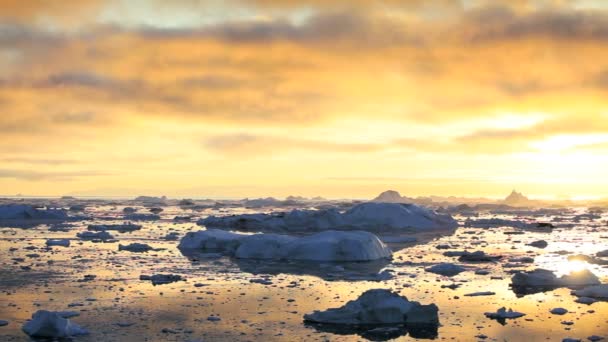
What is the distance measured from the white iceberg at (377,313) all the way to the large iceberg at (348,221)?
28393 millimetres

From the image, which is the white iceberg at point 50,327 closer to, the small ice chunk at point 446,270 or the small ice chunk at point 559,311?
the small ice chunk at point 559,311

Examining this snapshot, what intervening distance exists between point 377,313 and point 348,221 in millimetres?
29737

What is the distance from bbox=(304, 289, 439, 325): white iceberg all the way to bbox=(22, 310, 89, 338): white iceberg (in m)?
3.91

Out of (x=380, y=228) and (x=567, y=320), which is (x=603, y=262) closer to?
(x=567, y=320)

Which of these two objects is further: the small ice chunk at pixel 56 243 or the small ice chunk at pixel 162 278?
the small ice chunk at pixel 56 243

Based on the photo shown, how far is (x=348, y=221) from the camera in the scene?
4050cm

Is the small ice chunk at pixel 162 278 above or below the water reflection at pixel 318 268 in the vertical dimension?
above

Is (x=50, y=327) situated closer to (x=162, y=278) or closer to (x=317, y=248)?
(x=162, y=278)

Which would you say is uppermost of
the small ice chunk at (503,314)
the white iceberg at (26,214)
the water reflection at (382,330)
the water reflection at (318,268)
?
the white iceberg at (26,214)

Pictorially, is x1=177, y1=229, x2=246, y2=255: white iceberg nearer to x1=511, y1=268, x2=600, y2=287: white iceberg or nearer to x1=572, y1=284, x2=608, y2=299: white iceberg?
x1=511, y1=268, x2=600, y2=287: white iceberg

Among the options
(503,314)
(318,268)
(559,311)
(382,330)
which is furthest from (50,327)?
(318,268)

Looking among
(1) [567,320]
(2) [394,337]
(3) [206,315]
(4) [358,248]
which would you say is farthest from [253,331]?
(4) [358,248]

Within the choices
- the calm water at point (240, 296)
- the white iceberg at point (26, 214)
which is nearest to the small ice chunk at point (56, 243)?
the calm water at point (240, 296)

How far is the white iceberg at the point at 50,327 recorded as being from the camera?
30.7 feet
